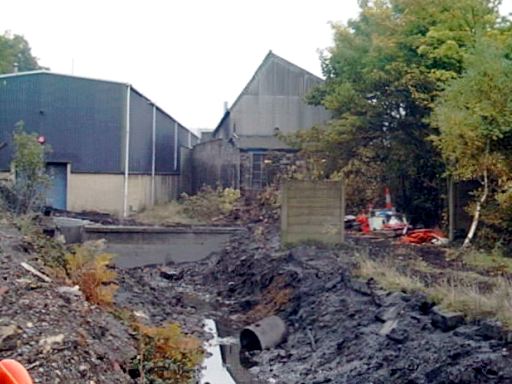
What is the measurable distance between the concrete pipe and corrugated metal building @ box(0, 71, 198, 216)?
48.4ft

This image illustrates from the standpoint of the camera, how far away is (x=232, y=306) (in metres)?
14.3

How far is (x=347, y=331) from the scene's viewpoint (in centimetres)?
986

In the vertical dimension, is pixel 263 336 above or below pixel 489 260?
below

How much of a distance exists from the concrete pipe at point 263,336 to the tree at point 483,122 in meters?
5.36

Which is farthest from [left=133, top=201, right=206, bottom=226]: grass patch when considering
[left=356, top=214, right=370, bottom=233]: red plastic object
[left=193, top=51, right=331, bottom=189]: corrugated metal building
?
[left=356, top=214, right=370, bottom=233]: red plastic object

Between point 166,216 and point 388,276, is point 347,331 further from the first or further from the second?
point 166,216

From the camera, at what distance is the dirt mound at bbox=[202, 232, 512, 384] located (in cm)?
688

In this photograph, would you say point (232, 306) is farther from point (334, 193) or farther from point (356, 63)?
point (356, 63)

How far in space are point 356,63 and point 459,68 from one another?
4.29 meters

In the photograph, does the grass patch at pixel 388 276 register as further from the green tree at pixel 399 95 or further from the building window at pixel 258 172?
the building window at pixel 258 172

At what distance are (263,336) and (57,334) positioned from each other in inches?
202

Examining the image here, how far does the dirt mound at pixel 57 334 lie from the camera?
529cm

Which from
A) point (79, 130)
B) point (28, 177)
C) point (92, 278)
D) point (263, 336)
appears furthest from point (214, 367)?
point (79, 130)

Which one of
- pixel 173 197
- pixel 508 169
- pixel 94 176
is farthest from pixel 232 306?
pixel 173 197
